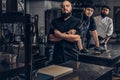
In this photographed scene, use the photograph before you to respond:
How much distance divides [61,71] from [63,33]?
94 cm

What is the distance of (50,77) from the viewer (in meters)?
1.87

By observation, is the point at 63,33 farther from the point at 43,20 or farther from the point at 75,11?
the point at 75,11

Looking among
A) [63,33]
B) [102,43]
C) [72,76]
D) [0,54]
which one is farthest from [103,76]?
[102,43]

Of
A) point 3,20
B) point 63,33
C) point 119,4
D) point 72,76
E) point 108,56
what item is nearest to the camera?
point 3,20

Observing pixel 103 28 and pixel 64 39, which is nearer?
pixel 64 39

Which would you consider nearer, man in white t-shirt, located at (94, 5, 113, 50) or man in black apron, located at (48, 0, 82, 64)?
man in black apron, located at (48, 0, 82, 64)

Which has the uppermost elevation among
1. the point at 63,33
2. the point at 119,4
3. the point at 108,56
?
the point at 119,4

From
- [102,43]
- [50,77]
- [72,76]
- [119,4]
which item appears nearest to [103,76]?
[72,76]

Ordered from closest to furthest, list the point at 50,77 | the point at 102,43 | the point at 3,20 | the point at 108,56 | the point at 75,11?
the point at 3,20
the point at 50,77
the point at 108,56
the point at 102,43
the point at 75,11

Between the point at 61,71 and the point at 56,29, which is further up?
the point at 56,29

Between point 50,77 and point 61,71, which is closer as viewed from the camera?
point 50,77

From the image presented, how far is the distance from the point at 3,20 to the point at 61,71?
0.76 m

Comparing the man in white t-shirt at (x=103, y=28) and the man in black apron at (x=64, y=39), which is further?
the man in white t-shirt at (x=103, y=28)

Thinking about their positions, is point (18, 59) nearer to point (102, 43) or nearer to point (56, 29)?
point (56, 29)
